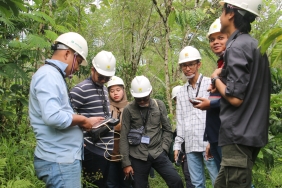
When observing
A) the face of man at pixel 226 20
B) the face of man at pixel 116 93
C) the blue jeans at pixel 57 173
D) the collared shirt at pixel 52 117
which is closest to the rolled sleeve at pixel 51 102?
the collared shirt at pixel 52 117

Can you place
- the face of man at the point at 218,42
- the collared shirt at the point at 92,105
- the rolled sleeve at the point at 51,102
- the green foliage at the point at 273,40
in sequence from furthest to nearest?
the collared shirt at the point at 92,105, the face of man at the point at 218,42, the rolled sleeve at the point at 51,102, the green foliage at the point at 273,40

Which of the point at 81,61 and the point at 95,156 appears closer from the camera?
the point at 81,61

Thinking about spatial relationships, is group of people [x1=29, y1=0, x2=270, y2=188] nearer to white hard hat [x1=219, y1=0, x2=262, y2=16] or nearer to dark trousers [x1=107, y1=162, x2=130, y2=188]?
white hard hat [x1=219, y1=0, x2=262, y2=16]

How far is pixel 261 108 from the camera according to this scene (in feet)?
7.30

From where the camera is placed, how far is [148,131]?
444 cm

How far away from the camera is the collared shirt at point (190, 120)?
3.67 meters

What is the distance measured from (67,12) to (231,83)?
4237 mm


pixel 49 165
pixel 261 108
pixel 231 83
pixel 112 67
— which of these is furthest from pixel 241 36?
pixel 112 67

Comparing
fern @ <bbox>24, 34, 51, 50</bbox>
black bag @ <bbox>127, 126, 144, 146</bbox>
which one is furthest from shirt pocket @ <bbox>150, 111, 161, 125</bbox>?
fern @ <bbox>24, 34, 51, 50</bbox>

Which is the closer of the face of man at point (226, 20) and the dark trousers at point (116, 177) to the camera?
Result: the face of man at point (226, 20)

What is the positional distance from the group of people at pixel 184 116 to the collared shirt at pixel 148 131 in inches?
0.7

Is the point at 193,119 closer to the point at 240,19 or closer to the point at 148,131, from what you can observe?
the point at 148,131

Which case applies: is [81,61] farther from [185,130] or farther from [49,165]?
[185,130]

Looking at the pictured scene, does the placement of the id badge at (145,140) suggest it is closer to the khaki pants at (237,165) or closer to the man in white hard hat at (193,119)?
the man in white hard hat at (193,119)
